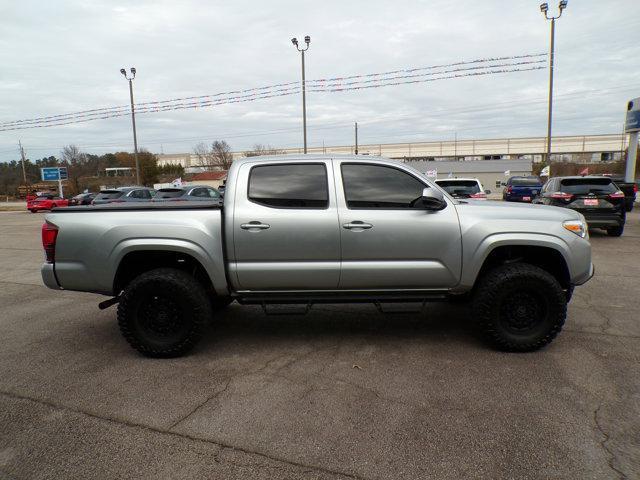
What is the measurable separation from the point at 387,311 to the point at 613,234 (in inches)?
419

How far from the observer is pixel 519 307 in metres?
4.07

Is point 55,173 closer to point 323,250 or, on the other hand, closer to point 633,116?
point 633,116

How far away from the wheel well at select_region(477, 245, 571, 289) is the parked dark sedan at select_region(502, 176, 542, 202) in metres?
17.2

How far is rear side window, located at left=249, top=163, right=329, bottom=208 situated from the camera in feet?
13.3

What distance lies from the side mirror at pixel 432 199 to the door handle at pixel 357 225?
553 mm

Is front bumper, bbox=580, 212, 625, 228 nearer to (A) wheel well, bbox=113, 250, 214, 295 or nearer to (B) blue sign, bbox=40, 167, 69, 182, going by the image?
(A) wheel well, bbox=113, 250, 214, 295

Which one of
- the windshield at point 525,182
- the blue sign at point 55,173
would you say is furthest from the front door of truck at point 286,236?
the blue sign at point 55,173

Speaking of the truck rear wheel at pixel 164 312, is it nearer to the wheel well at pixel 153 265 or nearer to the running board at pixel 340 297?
the wheel well at pixel 153 265

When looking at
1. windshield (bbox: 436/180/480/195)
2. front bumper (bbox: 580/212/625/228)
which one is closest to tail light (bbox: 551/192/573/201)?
front bumper (bbox: 580/212/625/228)

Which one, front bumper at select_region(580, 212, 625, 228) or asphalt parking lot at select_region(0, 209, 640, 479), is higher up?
front bumper at select_region(580, 212, 625, 228)

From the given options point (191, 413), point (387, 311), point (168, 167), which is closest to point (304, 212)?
point (387, 311)

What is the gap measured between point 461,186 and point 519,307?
849cm

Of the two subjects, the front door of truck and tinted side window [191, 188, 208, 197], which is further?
tinted side window [191, 188, 208, 197]

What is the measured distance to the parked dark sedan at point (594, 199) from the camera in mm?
10672
